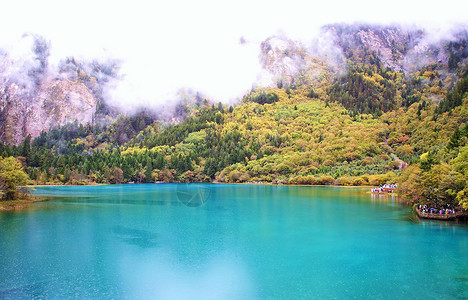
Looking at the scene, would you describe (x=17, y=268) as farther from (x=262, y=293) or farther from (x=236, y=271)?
(x=262, y=293)

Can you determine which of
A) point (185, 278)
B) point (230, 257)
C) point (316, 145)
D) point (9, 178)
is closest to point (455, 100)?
point (316, 145)

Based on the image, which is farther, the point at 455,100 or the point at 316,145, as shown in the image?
the point at 316,145

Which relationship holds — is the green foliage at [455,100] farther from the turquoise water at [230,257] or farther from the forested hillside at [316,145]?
the turquoise water at [230,257]

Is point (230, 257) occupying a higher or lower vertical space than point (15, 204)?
lower

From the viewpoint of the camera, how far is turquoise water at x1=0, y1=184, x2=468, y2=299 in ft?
68.6

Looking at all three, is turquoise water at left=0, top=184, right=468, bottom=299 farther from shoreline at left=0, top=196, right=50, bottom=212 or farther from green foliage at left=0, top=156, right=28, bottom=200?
green foliage at left=0, top=156, right=28, bottom=200

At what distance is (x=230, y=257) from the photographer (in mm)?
27859

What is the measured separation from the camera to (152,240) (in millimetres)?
33562

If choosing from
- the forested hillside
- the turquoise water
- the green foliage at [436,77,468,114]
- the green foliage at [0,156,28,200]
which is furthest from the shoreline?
the green foliage at [436,77,468,114]

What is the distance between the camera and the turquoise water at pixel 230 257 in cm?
2091

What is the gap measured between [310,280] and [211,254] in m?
9.06

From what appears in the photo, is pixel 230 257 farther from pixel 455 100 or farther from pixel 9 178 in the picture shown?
pixel 455 100

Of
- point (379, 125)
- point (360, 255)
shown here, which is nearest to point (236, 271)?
point (360, 255)

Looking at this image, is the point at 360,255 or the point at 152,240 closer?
the point at 360,255
